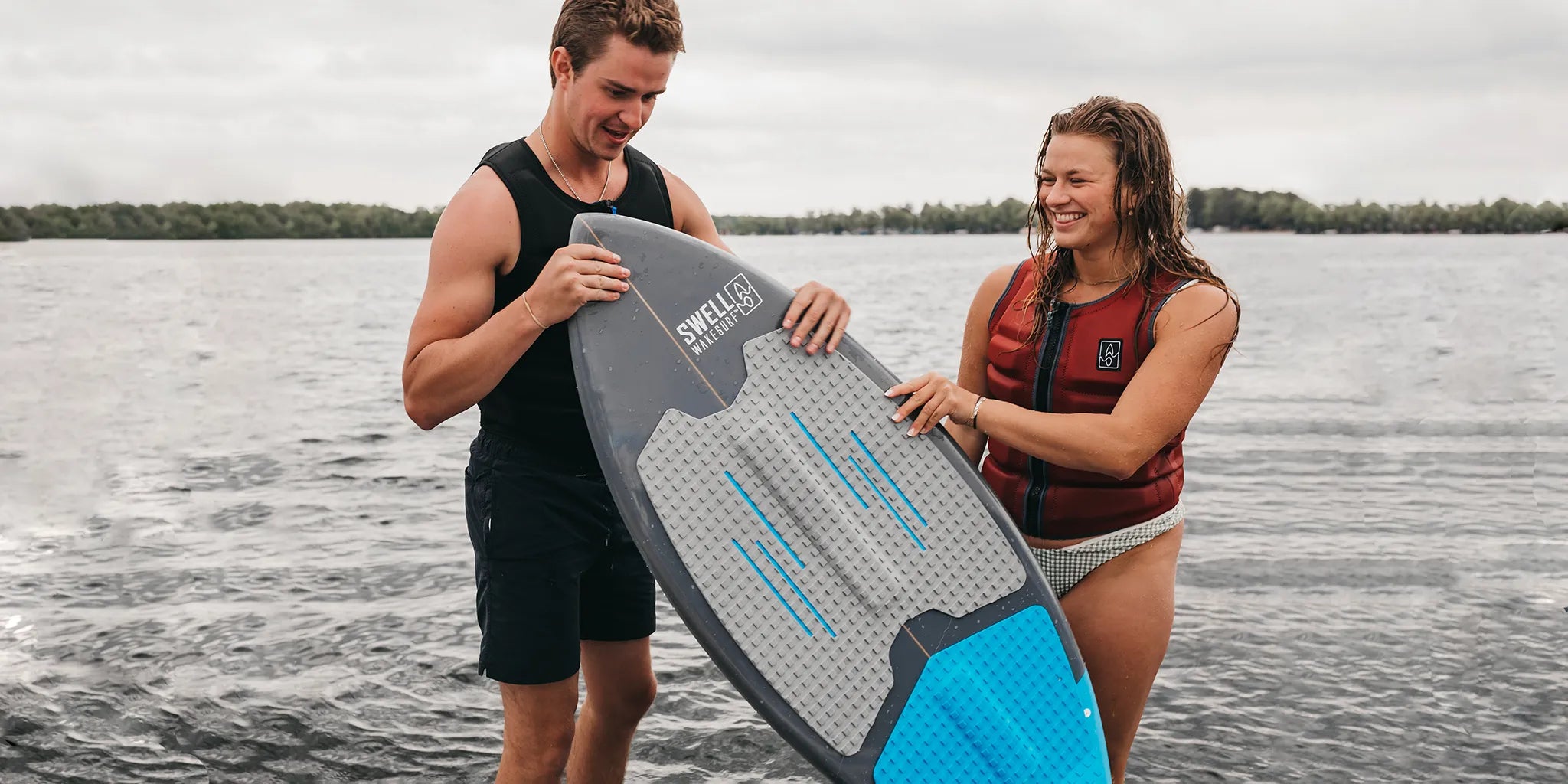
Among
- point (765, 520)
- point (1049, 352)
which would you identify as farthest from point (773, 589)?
point (1049, 352)

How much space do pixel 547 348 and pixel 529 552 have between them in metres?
0.47

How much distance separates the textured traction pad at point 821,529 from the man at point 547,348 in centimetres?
18

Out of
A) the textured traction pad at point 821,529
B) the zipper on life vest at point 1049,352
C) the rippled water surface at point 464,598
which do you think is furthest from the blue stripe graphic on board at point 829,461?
the rippled water surface at point 464,598

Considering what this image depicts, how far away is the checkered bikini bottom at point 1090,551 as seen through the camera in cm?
283

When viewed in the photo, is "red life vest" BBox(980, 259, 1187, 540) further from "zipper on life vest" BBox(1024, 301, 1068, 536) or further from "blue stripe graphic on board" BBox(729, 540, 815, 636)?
"blue stripe graphic on board" BBox(729, 540, 815, 636)

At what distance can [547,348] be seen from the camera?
9.70 feet

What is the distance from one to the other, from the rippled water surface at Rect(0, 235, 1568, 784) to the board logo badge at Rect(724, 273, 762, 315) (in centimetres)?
215

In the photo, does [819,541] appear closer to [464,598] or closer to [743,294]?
[743,294]

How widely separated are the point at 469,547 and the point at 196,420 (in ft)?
25.7

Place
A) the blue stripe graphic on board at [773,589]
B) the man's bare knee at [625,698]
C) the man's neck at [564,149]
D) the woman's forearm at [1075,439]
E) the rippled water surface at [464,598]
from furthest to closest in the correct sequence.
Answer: the rippled water surface at [464,598] → the man's bare knee at [625,698] → the blue stripe graphic on board at [773,589] → the man's neck at [564,149] → the woman's forearm at [1075,439]

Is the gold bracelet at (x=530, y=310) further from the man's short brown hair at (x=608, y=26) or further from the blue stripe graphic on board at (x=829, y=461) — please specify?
the blue stripe graphic on board at (x=829, y=461)

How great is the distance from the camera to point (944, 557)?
3.00m

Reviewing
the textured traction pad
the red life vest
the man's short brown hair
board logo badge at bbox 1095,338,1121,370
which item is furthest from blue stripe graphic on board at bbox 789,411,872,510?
the man's short brown hair

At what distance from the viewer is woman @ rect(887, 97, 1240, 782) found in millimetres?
2668
